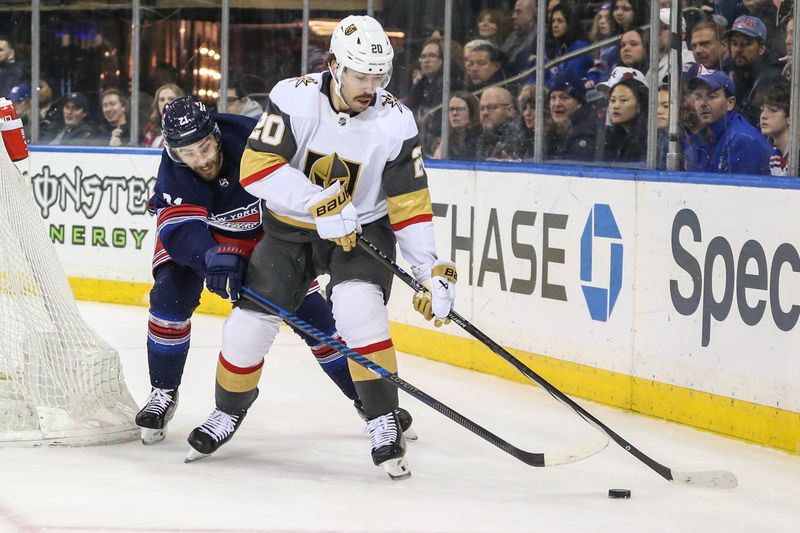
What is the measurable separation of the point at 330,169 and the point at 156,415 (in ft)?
2.89

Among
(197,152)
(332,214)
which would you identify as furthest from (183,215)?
(332,214)

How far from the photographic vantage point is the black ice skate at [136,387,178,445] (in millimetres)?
3480

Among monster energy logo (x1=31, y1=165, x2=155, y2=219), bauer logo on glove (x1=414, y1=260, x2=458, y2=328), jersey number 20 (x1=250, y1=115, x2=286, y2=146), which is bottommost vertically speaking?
bauer logo on glove (x1=414, y1=260, x2=458, y2=328)

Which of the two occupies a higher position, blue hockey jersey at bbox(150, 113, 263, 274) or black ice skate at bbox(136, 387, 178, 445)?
blue hockey jersey at bbox(150, 113, 263, 274)

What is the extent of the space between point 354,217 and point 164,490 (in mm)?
771

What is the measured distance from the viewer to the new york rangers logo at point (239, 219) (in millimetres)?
3490

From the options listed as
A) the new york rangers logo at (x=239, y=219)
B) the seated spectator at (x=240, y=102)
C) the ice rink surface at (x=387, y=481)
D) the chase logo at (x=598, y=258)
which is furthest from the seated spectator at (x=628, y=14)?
the seated spectator at (x=240, y=102)

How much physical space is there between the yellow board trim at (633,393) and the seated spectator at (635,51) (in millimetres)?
1069

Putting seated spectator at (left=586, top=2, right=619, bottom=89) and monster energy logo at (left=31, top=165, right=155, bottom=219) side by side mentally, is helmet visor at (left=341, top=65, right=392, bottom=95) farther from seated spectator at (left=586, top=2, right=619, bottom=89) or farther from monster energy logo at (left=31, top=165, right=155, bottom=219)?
monster energy logo at (left=31, top=165, right=155, bottom=219)

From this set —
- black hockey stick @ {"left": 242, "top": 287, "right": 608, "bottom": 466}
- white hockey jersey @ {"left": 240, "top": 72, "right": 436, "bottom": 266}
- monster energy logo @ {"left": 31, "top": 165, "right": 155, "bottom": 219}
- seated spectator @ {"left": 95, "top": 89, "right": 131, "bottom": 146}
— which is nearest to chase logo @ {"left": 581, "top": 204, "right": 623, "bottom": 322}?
black hockey stick @ {"left": 242, "top": 287, "right": 608, "bottom": 466}

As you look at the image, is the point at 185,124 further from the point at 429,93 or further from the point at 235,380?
the point at 429,93

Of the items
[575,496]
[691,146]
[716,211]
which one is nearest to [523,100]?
[691,146]

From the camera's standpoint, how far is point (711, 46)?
13.6ft

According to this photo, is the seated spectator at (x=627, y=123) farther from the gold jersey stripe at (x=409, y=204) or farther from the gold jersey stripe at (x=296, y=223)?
the gold jersey stripe at (x=296, y=223)
